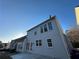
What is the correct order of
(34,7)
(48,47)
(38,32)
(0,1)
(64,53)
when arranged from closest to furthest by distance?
(0,1) < (64,53) < (34,7) < (48,47) < (38,32)

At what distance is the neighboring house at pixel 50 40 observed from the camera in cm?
1447

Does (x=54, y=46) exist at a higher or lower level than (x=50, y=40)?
lower

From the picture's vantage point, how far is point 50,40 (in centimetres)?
1641

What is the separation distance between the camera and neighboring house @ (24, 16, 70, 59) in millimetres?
14466

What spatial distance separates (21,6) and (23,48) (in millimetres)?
14805

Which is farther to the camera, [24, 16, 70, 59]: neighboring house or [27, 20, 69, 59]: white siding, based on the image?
[24, 16, 70, 59]: neighboring house

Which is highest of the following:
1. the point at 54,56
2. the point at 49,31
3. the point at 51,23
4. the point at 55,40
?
the point at 51,23

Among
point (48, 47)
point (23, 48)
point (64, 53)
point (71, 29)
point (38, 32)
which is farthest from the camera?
point (71, 29)

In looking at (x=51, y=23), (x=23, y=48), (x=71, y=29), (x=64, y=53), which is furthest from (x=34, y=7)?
(x=71, y=29)

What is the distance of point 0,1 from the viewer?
1211cm

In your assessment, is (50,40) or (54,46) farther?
(50,40)

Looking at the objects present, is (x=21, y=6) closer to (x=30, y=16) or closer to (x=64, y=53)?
(x=30, y=16)

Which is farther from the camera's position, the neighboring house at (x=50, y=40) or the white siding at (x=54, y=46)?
the neighboring house at (x=50, y=40)

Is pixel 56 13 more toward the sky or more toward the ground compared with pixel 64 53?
more toward the sky
